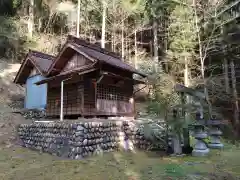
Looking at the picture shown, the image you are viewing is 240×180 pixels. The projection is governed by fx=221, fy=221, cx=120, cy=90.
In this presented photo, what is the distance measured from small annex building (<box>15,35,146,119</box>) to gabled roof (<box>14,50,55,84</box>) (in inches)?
114

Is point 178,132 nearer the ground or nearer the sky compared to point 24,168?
nearer the sky

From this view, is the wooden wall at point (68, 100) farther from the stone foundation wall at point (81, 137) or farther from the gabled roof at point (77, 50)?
the stone foundation wall at point (81, 137)

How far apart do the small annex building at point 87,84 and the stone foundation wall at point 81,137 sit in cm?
142

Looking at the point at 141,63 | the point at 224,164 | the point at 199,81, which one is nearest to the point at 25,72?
the point at 141,63

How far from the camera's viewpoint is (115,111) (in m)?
12.4

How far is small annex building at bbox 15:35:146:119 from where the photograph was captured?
1093 cm

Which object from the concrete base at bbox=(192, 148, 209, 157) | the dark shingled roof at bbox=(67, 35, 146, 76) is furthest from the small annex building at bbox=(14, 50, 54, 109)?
the concrete base at bbox=(192, 148, 209, 157)

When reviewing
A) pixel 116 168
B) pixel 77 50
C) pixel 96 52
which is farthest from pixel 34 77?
pixel 116 168

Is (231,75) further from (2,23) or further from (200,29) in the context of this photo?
(2,23)

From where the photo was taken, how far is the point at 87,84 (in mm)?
11203

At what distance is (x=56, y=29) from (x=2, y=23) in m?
6.60

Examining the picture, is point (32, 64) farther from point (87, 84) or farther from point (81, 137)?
point (81, 137)

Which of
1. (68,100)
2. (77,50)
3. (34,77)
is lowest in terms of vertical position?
(68,100)

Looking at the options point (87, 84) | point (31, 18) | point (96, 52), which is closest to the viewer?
point (87, 84)
